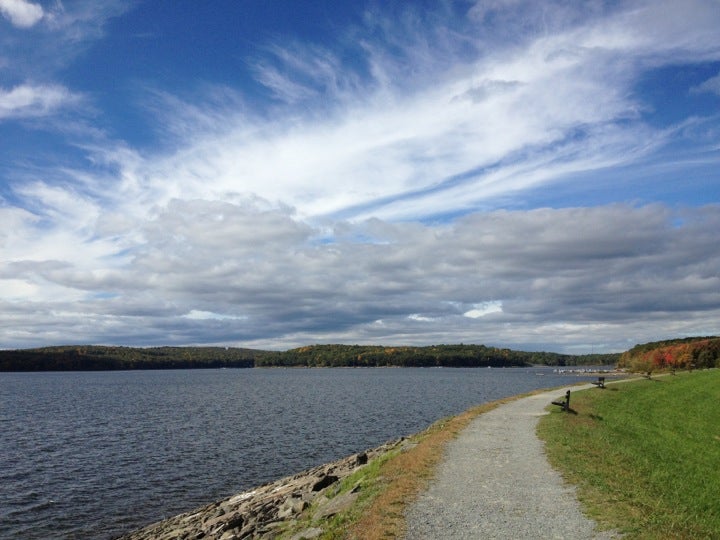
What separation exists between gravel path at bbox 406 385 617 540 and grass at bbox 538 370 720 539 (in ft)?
1.98

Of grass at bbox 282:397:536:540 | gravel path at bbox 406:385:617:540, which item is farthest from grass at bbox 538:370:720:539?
grass at bbox 282:397:536:540

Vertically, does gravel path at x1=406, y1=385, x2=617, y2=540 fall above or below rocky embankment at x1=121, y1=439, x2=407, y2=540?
above

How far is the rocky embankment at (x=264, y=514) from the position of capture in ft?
51.3

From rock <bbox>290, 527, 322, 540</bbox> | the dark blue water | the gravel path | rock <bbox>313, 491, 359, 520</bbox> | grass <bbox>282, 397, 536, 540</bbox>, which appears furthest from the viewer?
the dark blue water

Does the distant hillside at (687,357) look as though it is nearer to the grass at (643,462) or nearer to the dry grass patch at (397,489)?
the grass at (643,462)

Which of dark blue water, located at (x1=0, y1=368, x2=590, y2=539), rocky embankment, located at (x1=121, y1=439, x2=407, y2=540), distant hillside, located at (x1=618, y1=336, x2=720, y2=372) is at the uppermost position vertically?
distant hillside, located at (x1=618, y1=336, x2=720, y2=372)

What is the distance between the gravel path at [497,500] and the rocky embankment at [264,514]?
2.66 meters

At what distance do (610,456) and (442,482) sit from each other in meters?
7.68

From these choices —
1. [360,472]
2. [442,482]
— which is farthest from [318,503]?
[442,482]

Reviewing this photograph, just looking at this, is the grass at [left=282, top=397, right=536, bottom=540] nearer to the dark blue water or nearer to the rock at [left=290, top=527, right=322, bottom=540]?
the rock at [left=290, top=527, right=322, bottom=540]

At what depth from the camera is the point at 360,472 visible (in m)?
19.5

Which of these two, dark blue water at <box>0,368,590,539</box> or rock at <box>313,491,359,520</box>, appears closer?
rock at <box>313,491,359,520</box>

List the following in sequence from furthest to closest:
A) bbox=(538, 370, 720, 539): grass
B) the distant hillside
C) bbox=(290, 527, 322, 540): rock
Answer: the distant hillside → bbox=(290, 527, 322, 540): rock → bbox=(538, 370, 720, 539): grass

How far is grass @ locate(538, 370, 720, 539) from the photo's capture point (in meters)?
12.3
